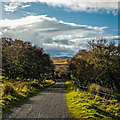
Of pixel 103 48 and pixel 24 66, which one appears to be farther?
pixel 24 66

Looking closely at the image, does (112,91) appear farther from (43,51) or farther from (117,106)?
(43,51)

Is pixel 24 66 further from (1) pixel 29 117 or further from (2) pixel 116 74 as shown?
(1) pixel 29 117

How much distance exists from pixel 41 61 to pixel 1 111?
28.0 meters

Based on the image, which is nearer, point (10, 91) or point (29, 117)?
point (29, 117)

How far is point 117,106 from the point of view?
1413 cm

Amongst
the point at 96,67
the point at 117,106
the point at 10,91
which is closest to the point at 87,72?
the point at 96,67

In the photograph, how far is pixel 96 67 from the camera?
20.8 metres

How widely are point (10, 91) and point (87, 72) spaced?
39.4 ft

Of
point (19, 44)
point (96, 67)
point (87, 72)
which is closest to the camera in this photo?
point (96, 67)

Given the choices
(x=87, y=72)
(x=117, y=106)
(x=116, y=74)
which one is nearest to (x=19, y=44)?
(x=87, y=72)

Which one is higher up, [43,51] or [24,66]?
[43,51]

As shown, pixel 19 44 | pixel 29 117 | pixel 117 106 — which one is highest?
pixel 19 44

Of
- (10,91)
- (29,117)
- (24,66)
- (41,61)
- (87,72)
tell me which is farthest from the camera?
(41,61)

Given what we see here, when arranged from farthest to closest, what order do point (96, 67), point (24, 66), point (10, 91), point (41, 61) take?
point (41, 61)
point (24, 66)
point (96, 67)
point (10, 91)
